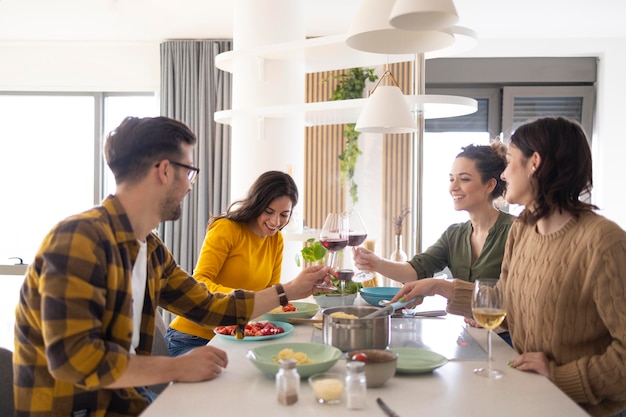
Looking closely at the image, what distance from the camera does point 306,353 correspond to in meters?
1.57

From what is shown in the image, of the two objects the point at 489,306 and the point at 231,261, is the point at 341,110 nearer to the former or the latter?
the point at 231,261

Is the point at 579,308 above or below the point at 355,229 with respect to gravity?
below

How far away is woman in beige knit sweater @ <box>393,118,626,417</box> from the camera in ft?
4.92

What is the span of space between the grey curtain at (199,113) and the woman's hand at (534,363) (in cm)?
425

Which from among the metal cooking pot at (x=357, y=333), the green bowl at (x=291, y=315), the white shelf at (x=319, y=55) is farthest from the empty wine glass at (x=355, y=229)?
the white shelf at (x=319, y=55)

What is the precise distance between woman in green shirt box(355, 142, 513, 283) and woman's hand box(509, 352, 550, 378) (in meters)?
0.96

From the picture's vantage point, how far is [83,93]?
6004mm

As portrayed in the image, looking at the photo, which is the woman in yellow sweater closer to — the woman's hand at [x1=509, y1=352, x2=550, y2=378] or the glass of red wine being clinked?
the glass of red wine being clinked

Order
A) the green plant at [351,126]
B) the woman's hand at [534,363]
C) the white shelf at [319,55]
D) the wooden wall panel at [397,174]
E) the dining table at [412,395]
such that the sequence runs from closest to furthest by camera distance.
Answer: the dining table at [412,395], the woman's hand at [534,363], the white shelf at [319,55], the green plant at [351,126], the wooden wall panel at [397,174]

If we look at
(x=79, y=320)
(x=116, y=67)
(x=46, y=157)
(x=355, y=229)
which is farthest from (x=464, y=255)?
(x=46, y=157)

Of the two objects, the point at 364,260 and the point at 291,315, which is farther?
the point at 364,260

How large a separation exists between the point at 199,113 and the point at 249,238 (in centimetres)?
315

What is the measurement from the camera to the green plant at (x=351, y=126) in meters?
5.23

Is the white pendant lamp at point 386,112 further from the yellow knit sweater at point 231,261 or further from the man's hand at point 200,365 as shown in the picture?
the man's hand at point 200,365
